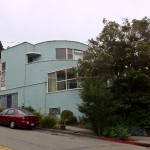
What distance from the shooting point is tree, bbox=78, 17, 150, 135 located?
24.3 meters

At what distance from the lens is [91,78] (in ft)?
78.8

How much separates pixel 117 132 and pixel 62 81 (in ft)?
32.3

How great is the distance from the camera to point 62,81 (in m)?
30.2

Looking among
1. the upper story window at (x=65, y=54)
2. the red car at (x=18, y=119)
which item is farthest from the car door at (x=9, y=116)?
the upper story window at (x=65, y=54)

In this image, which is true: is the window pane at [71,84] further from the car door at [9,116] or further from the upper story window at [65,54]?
the upper story window at [65,54]

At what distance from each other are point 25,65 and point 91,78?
12.7 metres

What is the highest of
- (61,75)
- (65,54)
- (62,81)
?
(65,54)

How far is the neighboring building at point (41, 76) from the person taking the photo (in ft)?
97.6

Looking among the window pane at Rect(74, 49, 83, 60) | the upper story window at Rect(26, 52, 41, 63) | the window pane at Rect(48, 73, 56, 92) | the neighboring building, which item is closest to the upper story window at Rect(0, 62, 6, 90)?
the neighboring building

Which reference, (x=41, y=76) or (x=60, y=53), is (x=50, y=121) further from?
(x=60, y=53)

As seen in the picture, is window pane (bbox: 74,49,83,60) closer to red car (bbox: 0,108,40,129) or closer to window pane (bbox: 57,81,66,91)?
window pane (bbox: 57,81,66,91)

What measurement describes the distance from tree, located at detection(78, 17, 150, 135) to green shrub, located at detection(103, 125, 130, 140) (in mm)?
1856

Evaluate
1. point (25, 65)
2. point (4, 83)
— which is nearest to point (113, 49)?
point (25, 65)

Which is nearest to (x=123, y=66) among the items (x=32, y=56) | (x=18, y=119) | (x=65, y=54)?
(x=18, y=119)
